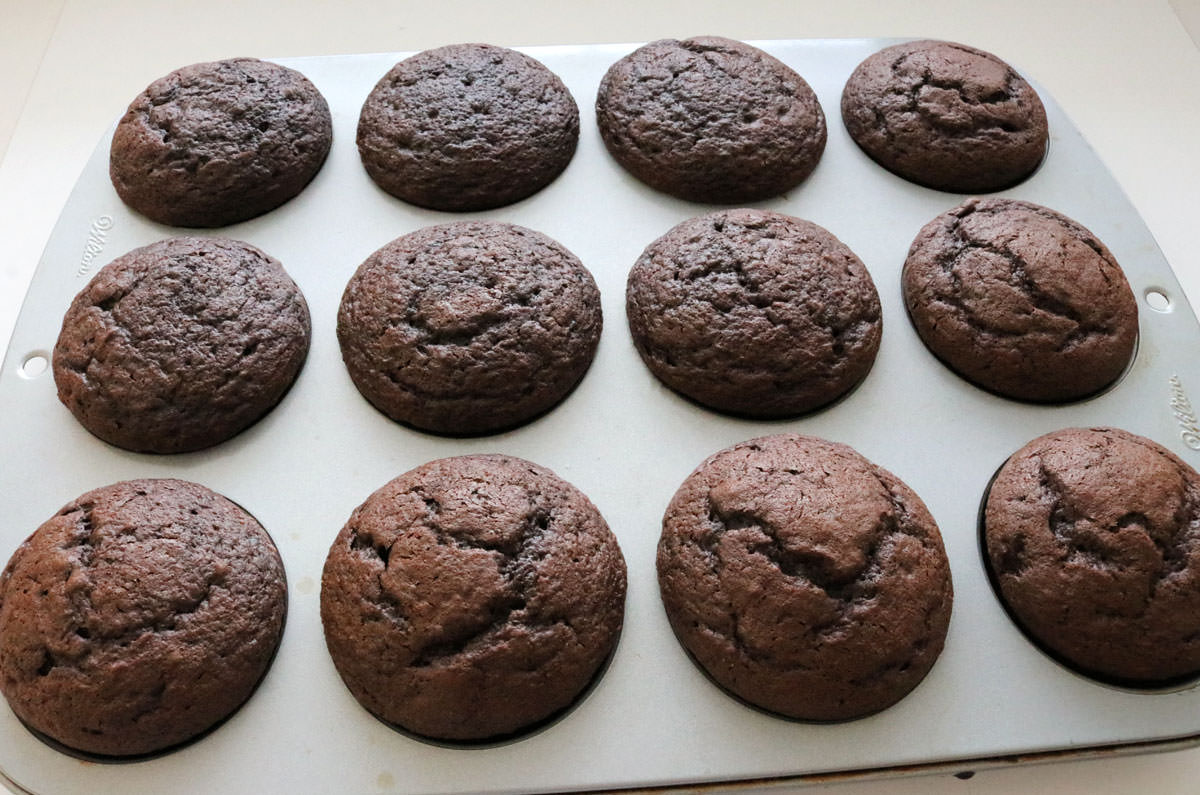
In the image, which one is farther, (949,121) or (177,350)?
(949,121)

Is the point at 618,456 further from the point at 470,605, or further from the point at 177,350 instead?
the point at 177,350

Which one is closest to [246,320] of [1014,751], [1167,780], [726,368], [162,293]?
[162,293]

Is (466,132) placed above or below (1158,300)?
above

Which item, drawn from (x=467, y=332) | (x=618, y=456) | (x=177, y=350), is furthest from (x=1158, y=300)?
(x=177, y=350)

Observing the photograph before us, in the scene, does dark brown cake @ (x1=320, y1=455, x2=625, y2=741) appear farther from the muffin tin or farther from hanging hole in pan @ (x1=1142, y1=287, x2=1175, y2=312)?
hanging hole in pan @ (x1=1142, y1=287, x2=1175, y2=312)

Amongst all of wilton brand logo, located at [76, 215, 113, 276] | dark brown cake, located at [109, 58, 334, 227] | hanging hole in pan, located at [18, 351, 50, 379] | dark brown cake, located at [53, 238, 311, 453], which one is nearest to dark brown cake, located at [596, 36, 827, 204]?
dark brown cake, located at [109, 58, 334, 227]

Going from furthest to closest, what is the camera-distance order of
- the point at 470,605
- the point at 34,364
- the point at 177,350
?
the point at 34,364 → the point at 177,350 → the point at 470,605
